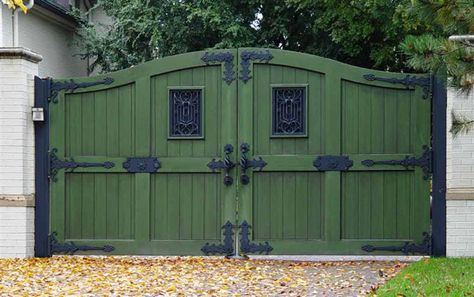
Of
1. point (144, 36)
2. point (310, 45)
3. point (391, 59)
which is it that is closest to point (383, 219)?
point (391, 59)

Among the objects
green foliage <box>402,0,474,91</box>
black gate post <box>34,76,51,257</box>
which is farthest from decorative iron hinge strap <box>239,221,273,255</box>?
green foliage <box>402,0,474,91</box>

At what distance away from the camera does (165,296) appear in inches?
273

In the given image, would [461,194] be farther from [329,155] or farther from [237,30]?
[237,30]

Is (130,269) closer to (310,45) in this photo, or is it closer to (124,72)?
(124,72)

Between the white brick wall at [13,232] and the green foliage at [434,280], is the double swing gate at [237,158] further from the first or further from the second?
the green foliage at [434,280]

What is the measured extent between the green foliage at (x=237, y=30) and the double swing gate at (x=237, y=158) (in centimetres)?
700

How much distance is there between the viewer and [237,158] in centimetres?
911

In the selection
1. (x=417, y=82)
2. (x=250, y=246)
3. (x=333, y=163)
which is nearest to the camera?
(x=417, y=82)

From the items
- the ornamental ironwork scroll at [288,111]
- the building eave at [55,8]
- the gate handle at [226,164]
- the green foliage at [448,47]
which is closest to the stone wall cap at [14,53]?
the gate handle at [226,164]

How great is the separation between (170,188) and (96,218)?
0.92 m

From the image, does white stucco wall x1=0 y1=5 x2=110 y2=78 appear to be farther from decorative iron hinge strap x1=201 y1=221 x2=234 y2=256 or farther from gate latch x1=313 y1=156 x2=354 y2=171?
gate latch x1=313 y1=156 x2=354 y2=171

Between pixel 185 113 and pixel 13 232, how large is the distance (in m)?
2.33

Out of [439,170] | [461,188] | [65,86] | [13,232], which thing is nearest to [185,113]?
[65,86]

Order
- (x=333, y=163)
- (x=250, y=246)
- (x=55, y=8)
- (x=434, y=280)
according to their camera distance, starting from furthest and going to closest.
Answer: (x=55, y=8) → (x=250, y=246) → (x=333, y=163) → (x=434, y=280)
